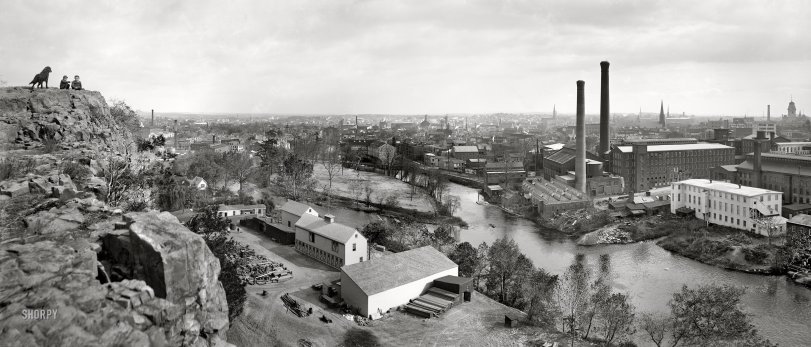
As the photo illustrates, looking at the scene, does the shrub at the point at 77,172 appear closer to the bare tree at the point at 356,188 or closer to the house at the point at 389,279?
the house at the point at 389,279

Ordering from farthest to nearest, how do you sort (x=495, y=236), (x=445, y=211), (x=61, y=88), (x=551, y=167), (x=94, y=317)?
(x=551, y=167)
(x=445, y=211)
(x=495, y=236)
(x=61, y=88)
(x=94, y=317)

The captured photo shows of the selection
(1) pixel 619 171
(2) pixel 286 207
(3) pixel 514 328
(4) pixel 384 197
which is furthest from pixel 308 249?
(1) pixel 619 171

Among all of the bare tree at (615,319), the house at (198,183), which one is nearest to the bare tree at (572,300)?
the bare tree at (615,319)

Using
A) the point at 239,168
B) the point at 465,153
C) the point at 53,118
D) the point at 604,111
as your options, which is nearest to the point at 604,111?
the point at 604,111

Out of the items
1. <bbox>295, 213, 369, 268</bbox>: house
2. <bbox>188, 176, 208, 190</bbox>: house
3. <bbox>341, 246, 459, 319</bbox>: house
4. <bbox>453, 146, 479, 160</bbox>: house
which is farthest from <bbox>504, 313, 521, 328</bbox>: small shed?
<bbox>453, 146, 479, 160</bbox>: house

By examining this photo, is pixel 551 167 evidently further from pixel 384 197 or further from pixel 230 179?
pixel 230 179

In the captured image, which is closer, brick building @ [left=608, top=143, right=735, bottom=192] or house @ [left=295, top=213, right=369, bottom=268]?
house @ [left=295, top=213, right=369, bottom=268]

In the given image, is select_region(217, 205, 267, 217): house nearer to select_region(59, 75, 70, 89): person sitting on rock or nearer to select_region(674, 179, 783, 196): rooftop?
select_region(59, 75, 70, 89): person sitting on rock
